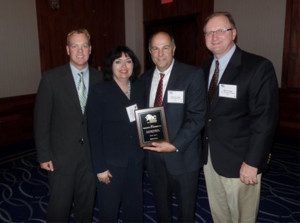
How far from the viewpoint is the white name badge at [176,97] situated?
1980 millimetres

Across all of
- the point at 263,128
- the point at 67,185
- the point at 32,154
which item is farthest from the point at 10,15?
the point at 263,128

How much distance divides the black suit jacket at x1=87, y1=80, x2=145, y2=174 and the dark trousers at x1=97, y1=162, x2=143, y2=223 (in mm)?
93

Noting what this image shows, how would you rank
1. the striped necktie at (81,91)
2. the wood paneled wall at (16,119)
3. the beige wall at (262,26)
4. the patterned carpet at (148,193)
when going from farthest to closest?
the wood paneled wall at (16,119), the beige wall at (262,26), the patterned carpet at (148,193), the striped necktie at (81,91)

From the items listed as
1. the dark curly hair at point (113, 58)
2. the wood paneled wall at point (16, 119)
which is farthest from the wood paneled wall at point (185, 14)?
the dark curly hair at point (113, 58)

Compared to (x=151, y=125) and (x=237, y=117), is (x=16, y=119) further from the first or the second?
(x=237, y=117)

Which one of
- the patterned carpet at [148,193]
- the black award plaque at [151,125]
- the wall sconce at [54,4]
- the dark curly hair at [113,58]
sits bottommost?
the patterned carpet at [148,193]

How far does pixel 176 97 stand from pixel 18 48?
476 centimetres

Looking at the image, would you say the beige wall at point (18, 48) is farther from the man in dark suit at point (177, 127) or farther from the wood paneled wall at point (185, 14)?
the man in dark suit at point (177, 127)

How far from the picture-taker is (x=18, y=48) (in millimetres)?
5539

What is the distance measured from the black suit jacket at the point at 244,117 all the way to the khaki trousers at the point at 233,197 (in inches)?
4.2

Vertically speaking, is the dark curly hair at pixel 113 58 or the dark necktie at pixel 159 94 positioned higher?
the dark curly hair at pixel 113 58

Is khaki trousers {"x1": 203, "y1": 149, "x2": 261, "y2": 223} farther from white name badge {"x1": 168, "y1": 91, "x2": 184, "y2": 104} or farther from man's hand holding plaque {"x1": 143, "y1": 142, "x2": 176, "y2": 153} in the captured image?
white name badge {"x1": 168, "y1": 91, "x2": 184, "y2": 104}

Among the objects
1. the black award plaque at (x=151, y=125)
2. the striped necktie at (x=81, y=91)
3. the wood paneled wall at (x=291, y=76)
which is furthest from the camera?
the wood paneled wall at (x=291, y=76)

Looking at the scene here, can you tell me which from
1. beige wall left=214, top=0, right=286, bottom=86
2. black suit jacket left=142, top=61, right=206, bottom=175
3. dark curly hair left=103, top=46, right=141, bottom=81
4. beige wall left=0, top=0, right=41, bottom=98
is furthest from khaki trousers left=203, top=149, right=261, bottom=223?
beige wall left=0, top=0, right=41, bottom=98
